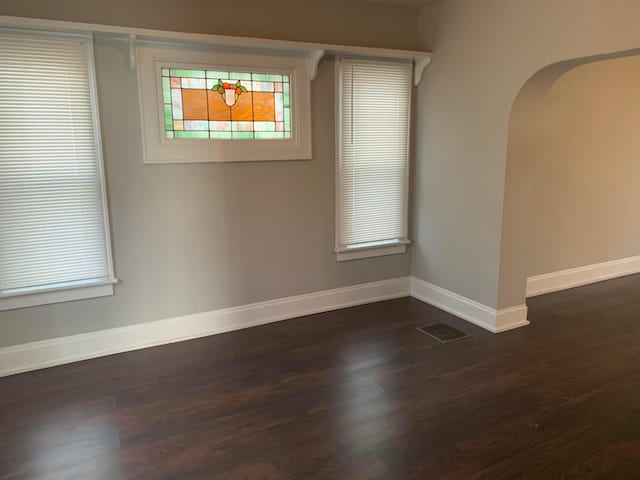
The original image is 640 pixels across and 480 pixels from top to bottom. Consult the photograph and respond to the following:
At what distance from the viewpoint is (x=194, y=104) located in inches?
130

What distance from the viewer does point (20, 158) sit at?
2848mm

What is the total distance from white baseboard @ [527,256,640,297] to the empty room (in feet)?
0.15

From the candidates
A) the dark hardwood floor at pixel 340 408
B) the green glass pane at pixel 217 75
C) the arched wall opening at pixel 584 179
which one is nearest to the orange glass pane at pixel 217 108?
the green glass pane at pixel 217 75

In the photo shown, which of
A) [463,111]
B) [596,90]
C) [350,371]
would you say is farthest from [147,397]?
[596,90]

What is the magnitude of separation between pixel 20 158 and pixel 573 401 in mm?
3588

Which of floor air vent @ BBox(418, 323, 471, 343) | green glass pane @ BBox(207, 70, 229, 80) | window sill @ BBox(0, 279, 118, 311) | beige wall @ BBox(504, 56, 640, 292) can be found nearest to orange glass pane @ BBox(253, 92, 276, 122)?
green glass pane @ BBox(207, 70, 229, 80)

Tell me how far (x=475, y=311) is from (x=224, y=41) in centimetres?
280

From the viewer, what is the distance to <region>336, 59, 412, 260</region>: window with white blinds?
12.7 ft

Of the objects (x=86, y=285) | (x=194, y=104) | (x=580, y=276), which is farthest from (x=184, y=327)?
(x=580, y=276)

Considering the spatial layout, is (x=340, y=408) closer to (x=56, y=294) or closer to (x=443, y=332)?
(x=443, y=332)

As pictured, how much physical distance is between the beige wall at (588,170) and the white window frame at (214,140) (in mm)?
2053

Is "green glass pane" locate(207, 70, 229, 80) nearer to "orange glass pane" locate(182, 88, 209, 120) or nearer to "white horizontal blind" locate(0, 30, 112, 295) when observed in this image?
"orange glass pane" locate(182, 88, 209, 120)

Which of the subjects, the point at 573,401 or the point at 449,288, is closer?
the point at 573,401

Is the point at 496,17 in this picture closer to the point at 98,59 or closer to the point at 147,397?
the point at 98,59
